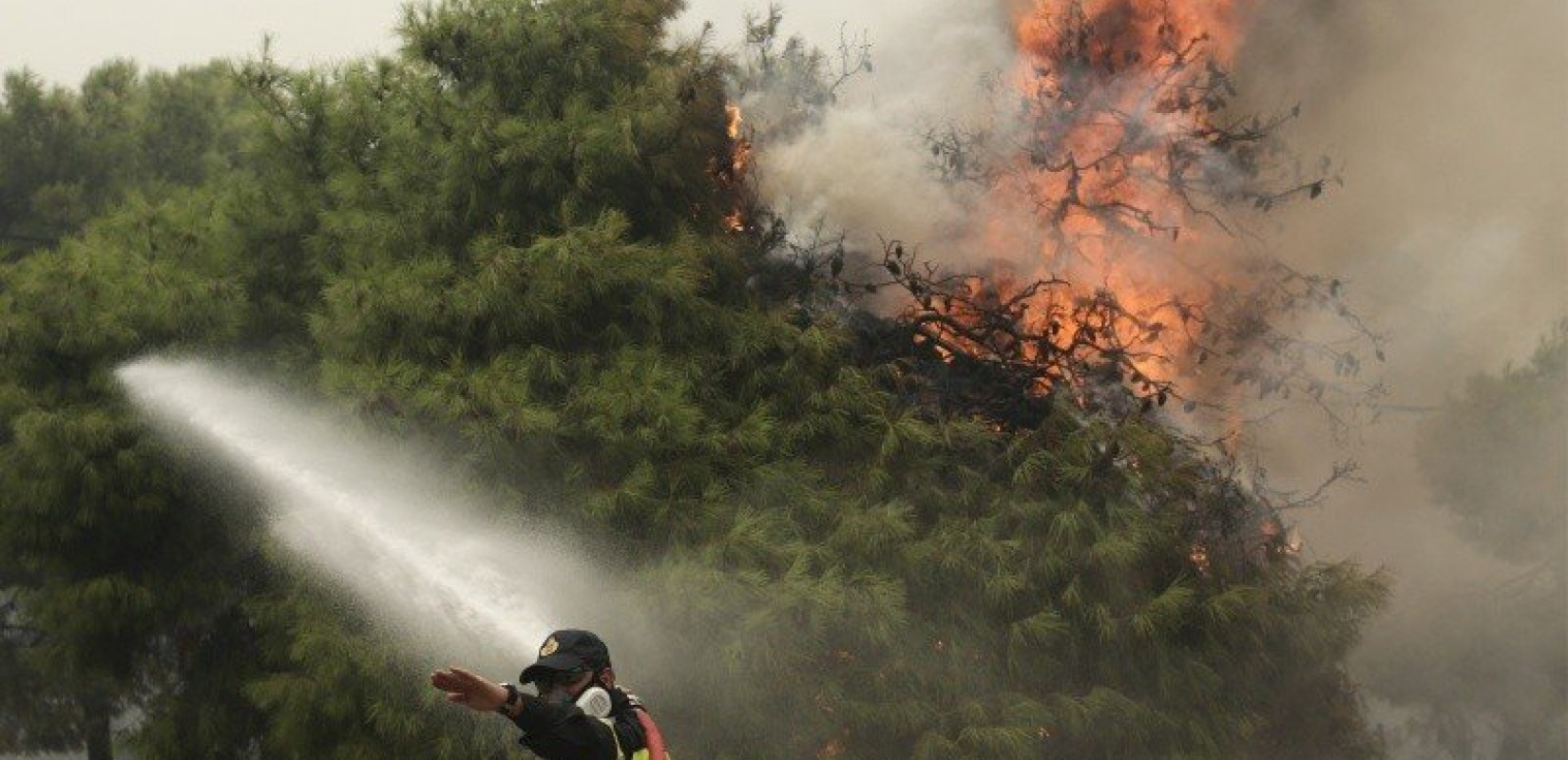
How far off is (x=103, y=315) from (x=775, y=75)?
7446 millimetres

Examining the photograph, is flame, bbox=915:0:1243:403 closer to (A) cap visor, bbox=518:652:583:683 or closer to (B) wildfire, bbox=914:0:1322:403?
(B) wildfire, bbox=914:0:1322:403

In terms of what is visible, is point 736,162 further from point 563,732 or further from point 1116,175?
point 563,732

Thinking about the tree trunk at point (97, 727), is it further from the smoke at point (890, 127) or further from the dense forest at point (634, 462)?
the smoke at point (890, 127)

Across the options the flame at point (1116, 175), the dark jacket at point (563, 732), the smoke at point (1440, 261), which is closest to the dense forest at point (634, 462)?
the flame at point (1116, 175)

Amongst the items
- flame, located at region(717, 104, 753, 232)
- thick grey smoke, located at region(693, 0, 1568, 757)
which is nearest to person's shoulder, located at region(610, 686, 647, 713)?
flame, located at region(717, 104, 753, 232)

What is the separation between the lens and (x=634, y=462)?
12.7 metres

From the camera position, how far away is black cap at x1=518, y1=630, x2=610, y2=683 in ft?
18.5

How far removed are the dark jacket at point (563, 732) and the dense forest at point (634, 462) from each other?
635 centimetres

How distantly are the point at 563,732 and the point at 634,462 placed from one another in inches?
300

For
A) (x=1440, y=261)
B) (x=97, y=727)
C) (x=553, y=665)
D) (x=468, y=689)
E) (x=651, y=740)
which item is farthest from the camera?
(x=97, y=727)

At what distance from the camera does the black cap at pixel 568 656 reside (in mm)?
5625

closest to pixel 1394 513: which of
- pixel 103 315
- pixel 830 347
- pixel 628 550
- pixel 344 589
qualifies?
pixel 830 347

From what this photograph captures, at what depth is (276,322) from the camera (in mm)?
15828

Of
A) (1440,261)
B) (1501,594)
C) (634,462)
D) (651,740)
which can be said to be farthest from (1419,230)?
(651,740)
